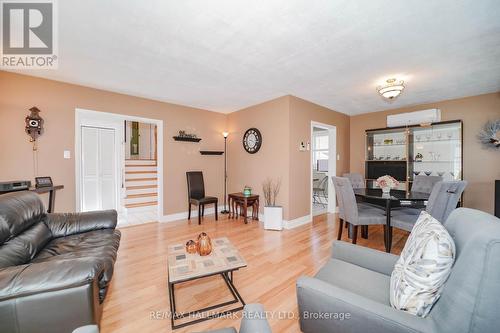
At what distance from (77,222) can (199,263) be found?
61.9 inches

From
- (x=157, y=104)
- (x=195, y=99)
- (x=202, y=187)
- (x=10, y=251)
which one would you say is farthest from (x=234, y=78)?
(x=10, y=251)

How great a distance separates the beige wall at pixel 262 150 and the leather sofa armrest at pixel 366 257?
2317mm

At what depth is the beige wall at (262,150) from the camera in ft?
13.2

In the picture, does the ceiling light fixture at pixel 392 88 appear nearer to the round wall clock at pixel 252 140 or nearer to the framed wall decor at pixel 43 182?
the round wall clock at pixel 252 140

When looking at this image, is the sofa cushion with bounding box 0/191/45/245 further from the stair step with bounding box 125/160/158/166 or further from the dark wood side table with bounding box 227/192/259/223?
the stair step with bounding box 125/160/158/166

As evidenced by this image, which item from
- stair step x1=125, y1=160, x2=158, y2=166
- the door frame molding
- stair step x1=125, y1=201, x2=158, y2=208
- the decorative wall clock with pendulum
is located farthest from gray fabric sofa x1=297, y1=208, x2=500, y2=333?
stair step x1=125, y1=160, x2=158, y2=166

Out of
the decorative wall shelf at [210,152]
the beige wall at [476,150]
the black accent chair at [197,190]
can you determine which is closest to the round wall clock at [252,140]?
the decorative wall shelf at [210,152]

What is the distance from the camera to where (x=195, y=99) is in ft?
13.8

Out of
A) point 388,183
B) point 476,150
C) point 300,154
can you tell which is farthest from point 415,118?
point 300,154

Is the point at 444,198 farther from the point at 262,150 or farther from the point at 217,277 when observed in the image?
the point at 262,150

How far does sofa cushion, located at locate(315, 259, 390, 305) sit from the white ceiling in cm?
206

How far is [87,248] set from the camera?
6.18 ft

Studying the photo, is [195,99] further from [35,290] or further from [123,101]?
[35,290]

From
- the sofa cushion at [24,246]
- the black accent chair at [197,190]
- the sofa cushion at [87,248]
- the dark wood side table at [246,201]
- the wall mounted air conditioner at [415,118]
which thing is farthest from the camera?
the black accent chair at [197,190]
